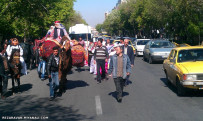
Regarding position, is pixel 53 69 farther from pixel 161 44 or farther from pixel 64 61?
pixel 161 44

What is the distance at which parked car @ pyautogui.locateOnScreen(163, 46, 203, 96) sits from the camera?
8789mm

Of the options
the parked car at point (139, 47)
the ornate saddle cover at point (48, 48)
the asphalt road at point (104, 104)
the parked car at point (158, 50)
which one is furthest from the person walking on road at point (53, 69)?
the parked car at point (139, 47)

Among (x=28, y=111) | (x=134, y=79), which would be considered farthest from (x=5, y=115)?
(x=134, y=79)

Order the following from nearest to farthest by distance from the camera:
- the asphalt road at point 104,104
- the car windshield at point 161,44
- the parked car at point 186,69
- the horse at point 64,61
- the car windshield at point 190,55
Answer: the asphalt road at point 104,104, the parked car at point 186,69, the horse at point 64,61, the car windshield at point 190,55, the car windshield at point 161,44

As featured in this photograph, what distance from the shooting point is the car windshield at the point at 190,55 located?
1019 cm

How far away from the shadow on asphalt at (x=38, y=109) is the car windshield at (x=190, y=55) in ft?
14.6

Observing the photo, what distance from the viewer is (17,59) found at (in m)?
10.2

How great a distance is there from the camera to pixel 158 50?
20.2m

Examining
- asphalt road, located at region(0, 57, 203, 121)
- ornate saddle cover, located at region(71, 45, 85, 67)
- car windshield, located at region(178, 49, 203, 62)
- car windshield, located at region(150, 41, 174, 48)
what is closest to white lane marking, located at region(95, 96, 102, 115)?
asphalt road, located at region(0, 57, 203, 121)

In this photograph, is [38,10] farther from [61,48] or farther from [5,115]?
[5,115]

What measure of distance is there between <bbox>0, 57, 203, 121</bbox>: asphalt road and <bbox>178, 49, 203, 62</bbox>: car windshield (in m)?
1.13

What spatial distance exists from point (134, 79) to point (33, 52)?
699 cm

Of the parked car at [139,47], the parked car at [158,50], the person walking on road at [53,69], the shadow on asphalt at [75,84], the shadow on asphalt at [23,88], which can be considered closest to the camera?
the person walking on road at [53,69]

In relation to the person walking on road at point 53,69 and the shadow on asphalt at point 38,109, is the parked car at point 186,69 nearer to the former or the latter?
the shadow on asphalt at point 38,109
